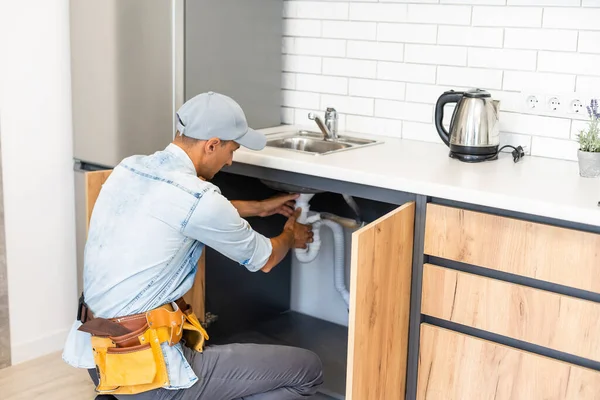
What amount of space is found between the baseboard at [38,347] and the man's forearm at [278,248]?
1.21m

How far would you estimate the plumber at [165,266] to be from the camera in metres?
2.06

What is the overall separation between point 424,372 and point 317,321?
1.10m

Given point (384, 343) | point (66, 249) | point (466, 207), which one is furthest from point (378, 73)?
point (66, 249)

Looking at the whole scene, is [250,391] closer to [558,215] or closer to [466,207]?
[466,207]

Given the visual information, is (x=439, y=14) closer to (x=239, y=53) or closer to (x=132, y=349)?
(x=239, y=53)

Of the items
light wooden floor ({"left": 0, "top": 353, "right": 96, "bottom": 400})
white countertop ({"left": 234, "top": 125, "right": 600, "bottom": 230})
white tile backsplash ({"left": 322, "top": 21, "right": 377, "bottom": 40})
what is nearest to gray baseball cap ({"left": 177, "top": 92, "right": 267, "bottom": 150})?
white countertop ({"left": 234, "top": 125, "right": 600, "bottom": 230})

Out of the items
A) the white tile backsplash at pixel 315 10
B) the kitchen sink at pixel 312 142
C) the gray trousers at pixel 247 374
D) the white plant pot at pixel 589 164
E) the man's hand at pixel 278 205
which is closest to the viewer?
the gray trousers at pixel 247 374

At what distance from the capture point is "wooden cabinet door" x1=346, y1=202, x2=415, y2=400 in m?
2.04

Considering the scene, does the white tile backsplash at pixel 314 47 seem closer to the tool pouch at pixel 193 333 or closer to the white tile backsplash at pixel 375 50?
the white tile backsplash at pixel 375 50

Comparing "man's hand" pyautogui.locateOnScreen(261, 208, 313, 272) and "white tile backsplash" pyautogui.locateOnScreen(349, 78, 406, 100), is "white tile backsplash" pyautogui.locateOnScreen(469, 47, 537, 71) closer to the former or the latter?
"white tile backsplash" pyautogui.locateOnScreen(349, 78, 406, 100)

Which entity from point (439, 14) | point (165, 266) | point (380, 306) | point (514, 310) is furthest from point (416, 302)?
point (439, 14)

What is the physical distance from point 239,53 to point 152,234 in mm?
1104

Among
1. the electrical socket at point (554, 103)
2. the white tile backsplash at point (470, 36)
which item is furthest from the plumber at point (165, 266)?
the electrical socket at point (554, 103)

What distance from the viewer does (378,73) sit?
296 cm
